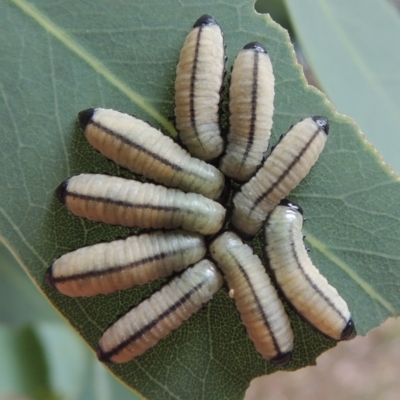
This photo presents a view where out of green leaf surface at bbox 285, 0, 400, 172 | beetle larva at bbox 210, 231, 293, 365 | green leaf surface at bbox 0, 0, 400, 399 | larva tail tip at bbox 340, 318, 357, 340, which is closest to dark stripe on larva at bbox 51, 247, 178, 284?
green leaf surface at bbox 0, 0, 400, 399

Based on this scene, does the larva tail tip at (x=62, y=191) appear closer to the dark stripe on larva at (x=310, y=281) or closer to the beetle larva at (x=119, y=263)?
the beetle larva at (x=119, y=263)

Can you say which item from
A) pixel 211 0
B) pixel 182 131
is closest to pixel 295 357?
pixel 182 131

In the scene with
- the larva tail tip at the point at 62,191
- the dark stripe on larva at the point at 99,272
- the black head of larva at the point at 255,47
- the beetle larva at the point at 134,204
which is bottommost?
the dark stripe on larva at the point at 99,272

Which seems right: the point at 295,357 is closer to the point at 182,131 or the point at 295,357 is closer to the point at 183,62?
the point at 182,131

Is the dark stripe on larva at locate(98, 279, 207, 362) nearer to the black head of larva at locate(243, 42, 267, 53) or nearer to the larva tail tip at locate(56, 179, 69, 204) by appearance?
the larva tail tip at locate(56, 179, 69, 204)

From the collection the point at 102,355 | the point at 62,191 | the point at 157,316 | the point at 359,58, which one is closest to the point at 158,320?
the point at 157,316

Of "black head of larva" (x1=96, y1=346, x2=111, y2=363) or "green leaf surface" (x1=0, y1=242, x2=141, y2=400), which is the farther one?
"green leaf surface" (x1=0, y1=242, x2=141, y2=400)

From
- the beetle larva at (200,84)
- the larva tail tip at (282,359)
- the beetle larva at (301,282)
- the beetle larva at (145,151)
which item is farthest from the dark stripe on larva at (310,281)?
the beetle larva at (200,84)

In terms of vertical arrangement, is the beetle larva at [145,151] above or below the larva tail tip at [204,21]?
below
